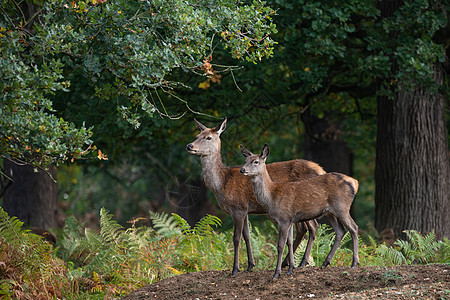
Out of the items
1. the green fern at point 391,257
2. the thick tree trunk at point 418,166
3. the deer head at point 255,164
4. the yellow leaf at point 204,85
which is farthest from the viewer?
the yellow leaf at point 204,85

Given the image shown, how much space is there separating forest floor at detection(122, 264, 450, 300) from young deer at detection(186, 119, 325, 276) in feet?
1.67

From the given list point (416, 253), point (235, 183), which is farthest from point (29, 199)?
point (416, 253)

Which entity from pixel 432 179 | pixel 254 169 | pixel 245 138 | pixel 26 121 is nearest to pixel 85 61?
pixel 26 121

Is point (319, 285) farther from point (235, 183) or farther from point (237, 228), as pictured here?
point (235, 183)

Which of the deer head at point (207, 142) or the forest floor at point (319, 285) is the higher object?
the deer head at point (207, 142)

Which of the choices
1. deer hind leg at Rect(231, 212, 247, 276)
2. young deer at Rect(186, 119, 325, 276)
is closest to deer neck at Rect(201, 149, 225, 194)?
young deer at Rect(186, 119, 325, 276)

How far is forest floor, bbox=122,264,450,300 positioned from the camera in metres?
6.70

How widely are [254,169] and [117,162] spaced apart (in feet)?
28.8

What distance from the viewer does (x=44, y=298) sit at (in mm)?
8742

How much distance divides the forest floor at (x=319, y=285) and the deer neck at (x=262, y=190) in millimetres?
908

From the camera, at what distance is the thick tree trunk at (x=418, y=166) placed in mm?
12469

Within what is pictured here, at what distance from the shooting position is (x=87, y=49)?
8.67 m

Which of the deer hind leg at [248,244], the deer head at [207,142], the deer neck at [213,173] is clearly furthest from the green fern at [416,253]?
the deer head at [207,142]

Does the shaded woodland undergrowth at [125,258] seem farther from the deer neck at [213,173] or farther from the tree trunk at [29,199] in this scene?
the tree trunk at [29,199]
